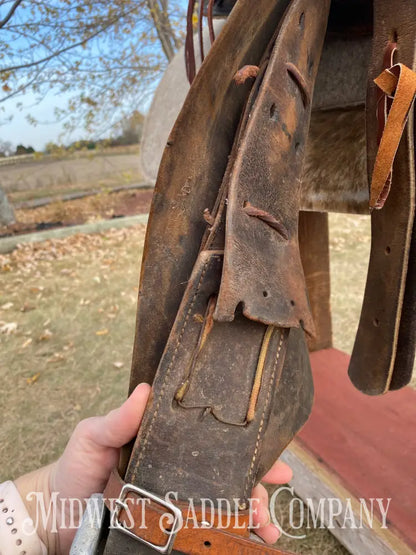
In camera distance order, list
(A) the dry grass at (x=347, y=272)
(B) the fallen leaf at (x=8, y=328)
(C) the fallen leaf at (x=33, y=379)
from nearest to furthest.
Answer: (C) the fallen leaf at (x=33, y=379)
(A) the dry grass at (x=347, y=272)
(B) the fallen leaf at (x=8, y=328)

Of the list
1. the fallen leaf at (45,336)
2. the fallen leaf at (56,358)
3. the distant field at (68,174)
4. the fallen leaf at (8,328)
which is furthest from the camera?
the distant field at (68,174)

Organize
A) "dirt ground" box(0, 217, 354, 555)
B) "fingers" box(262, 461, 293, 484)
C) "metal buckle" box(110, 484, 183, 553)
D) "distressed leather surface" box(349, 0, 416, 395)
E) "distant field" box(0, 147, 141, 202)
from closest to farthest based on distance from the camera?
1. "metal buckle" box(110, 484, 183, 553)
2. "distressed leather surface" box(349, 0, 416, 395)
3. "fingers" box(262, 461, 293, 484)
4. "dirt ground" box(0, 217, 354, 555)
5. "distant field" box(0, 147, 141, 202)

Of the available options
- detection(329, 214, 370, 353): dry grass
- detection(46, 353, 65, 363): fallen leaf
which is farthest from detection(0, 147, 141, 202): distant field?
detection(46, 353, 65, 363): fallen leaf

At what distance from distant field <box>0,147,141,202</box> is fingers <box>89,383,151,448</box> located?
510 cm

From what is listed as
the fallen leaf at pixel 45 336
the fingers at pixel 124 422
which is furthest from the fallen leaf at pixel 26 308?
the fingers at pixel 124 422

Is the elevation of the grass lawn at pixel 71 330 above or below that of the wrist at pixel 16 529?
below

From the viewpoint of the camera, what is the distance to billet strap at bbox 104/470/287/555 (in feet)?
2.07

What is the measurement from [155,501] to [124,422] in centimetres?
15

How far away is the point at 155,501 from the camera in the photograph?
643mm

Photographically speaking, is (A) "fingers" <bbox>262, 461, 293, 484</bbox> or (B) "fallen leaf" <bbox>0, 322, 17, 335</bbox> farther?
(B) "fallen leaf" <bbox>0, 322, 17, 335</bbox>

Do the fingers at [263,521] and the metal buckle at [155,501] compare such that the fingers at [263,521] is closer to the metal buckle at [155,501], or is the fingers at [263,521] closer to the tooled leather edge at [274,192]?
the metal buckle at [155,501]

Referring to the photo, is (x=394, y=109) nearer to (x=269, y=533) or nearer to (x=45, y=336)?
(x=269, y=533)

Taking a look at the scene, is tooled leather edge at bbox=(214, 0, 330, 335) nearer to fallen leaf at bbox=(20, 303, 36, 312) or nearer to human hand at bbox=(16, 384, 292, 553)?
human hand at bbox=(16, 384, 292, 553)

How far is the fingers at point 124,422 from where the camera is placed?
71 centimetres
